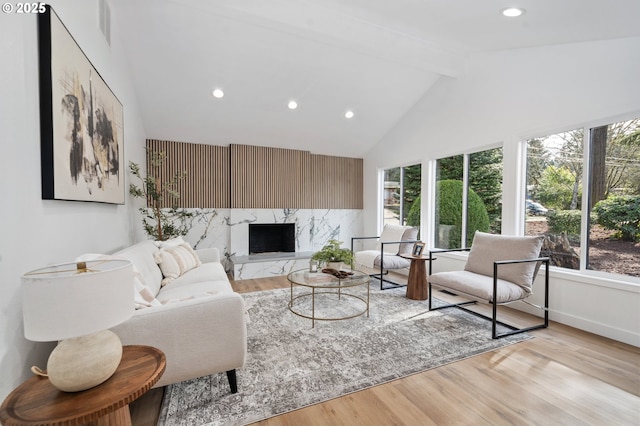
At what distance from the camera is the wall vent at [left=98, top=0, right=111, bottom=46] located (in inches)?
104

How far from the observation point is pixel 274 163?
19.5 feet

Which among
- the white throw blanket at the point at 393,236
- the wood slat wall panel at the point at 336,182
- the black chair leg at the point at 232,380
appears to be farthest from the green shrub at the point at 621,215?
the wood slat wall panel at the point at 336,182

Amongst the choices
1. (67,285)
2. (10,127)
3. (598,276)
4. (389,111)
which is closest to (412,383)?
(67,285)

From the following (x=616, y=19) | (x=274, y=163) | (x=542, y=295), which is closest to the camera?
(x=616, y=19)

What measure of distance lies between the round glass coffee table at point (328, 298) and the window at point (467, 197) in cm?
183

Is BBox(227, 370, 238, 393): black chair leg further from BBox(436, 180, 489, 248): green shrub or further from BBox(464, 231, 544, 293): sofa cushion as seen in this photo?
BBox(436, 180, 489, 248): green shrub

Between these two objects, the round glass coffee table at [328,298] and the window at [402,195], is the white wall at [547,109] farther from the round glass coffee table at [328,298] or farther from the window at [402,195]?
the round glass coffee table at [328,298]

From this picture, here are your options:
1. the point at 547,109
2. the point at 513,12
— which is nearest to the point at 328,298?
the point at 547,109

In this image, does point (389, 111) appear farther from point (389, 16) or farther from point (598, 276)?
point (598, 276)

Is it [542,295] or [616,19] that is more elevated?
[616,19]

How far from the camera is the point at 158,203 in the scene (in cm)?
420

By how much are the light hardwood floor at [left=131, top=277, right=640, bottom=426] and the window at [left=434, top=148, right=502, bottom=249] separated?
1955 mm

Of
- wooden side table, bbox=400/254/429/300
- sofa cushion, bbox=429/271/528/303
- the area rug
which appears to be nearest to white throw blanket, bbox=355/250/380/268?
wooden side table, bbox=400/254/429/300

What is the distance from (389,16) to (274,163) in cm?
353
